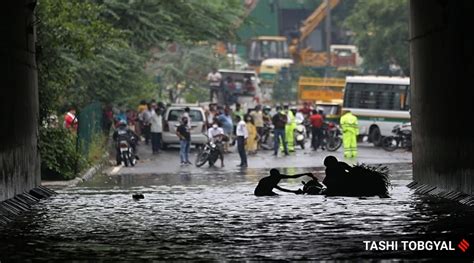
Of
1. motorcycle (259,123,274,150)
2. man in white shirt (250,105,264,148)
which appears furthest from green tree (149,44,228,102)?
man in white shirt (250,105,264,148)

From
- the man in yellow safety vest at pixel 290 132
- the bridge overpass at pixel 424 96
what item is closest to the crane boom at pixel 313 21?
the man in yellow safety vest at pixel 290 132

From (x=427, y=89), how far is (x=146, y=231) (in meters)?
8.60

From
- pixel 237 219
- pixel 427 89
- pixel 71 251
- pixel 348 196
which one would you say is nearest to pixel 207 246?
pixel 71 251

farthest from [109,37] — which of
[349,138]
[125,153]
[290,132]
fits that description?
[290,132]

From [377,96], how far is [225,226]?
107 ft

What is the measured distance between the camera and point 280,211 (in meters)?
19.1

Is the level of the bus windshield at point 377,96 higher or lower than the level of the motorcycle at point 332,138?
higher

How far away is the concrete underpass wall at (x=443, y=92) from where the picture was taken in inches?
757

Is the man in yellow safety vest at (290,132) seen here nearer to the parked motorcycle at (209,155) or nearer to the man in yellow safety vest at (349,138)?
the man in yellow safety vest at (349,138)

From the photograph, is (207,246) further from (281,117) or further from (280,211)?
(281,117)

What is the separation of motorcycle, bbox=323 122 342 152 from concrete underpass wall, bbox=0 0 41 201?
22.0 m

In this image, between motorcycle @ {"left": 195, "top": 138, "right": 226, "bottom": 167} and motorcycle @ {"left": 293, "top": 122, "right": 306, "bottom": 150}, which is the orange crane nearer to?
motorcycle @ {"left": 293, "top": 122, "right": 306, "bottom": 150}

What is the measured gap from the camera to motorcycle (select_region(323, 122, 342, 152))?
45.4m

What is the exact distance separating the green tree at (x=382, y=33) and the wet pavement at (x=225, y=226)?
40.9m
